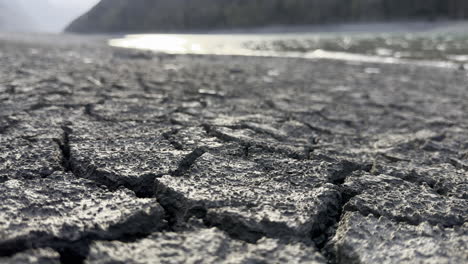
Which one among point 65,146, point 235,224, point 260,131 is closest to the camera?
point 235,224

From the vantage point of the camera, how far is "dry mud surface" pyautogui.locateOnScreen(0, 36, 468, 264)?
104 cm

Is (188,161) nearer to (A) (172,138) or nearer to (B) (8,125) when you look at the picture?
(A) (172,138)

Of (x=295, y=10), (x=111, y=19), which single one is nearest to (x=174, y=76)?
(x=295, y=10)

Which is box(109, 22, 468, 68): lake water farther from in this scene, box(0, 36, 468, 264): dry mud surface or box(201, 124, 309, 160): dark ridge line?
box(201, 124, 309, 160): dark ridge line

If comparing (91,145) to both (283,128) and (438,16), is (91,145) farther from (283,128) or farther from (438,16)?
(438,16)

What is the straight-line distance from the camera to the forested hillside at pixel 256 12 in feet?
92.6

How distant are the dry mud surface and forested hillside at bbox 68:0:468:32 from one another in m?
28.2

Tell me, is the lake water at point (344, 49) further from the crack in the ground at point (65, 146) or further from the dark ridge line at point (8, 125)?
the crack in the ground at point (65, 146)

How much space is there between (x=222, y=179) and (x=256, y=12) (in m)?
34.4

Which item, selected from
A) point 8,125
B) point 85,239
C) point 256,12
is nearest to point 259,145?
point 85,239

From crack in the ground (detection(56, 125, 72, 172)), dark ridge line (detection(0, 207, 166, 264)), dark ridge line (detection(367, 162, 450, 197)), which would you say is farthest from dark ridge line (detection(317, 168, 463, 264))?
crack in the ground (detection(56, 125, 72, 172))

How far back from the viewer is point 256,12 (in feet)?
112

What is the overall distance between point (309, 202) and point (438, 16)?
29551mm

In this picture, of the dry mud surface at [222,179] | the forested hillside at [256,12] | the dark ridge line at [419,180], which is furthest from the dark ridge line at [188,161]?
the forested hillside at [256,12]
